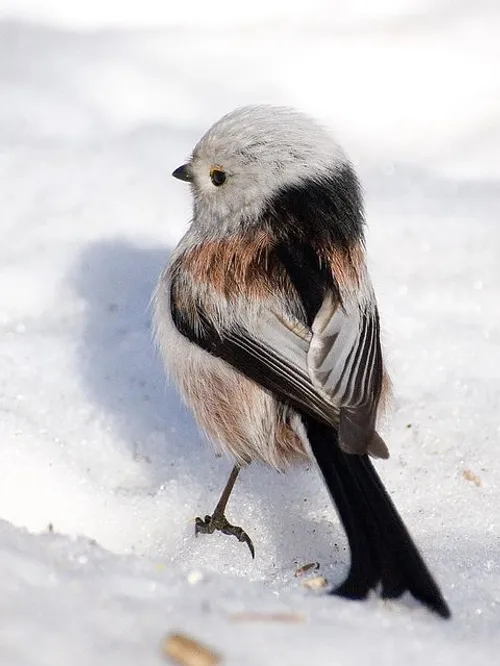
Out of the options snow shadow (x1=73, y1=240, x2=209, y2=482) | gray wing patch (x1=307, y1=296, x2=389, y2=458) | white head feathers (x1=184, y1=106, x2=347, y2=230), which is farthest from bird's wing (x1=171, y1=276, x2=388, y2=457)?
snow shadow (x1=73, y1=240, x2=209, y2=482)

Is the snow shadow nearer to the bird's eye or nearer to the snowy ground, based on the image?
the snowy ground

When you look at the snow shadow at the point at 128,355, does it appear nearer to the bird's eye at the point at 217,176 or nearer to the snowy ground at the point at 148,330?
the snowy ground at the point at 148,330

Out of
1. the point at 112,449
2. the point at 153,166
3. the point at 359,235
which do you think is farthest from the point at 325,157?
the point at 153,166

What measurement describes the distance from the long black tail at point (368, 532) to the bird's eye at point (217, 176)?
33.4 inches

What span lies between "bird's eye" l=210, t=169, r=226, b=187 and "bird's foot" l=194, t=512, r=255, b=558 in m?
1.01

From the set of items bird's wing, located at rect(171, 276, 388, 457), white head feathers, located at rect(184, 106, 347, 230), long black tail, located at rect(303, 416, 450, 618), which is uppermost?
white head feathers, located at rect(184, 106, 347, 230)

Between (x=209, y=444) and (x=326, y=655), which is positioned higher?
(x=326, y=655)

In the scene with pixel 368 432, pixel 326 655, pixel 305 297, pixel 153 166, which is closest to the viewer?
pixel 326 655

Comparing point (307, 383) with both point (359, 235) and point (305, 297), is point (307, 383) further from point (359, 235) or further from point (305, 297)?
point (359, 235)

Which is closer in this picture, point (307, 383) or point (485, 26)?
point (307, 383)

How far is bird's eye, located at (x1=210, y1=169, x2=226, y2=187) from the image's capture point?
328cm

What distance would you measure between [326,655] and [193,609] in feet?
0.87

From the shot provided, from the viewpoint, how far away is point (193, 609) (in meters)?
1.93

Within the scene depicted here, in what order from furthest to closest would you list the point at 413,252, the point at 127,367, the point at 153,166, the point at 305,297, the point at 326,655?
the point at 153,166 → the point at 413,252 → the point at 127,367 → the point at 305,297 → the point at 326,655
